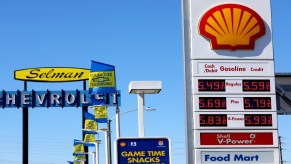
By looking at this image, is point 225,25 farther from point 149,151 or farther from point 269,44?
point 149,151

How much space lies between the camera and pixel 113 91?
122ft

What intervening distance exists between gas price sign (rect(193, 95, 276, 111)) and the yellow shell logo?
1582mm

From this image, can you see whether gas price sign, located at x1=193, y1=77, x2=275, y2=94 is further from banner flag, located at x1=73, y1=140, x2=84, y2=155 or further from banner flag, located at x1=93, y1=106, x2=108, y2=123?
banner flag, located at x1=73, y1=140, x2=84, y2=155

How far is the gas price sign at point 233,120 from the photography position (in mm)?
21859

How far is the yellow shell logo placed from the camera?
2234 cm

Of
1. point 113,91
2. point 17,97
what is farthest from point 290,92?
point 17,97

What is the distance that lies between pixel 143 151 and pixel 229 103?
3881 mm

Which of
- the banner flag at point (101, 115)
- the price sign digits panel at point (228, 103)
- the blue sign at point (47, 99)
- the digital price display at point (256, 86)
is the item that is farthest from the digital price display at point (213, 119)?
the blue sign at point (47, 99)

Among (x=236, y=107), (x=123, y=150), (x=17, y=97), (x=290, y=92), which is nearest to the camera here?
(x=236, y=107)

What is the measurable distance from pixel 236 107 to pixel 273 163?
2.16 m

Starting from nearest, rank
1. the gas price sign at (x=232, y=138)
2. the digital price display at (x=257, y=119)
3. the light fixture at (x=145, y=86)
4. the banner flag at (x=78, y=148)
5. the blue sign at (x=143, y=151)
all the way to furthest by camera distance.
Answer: the gas price sign at (x=232, y=138) → the digital price display at (x=257, y=119) → the blue sign at (x=143, y=151) → the light fixture at (x=145, y=86) → the banner flag at (x=78, y=148)

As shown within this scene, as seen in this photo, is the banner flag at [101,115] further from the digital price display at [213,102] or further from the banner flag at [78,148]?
the digital price display at [213,102]

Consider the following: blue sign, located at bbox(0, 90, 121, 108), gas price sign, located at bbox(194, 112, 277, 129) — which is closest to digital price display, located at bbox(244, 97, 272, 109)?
gas price sign, located at bbox(194, 112, 277, 129)

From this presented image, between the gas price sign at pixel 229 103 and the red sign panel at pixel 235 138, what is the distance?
29.8 inches
